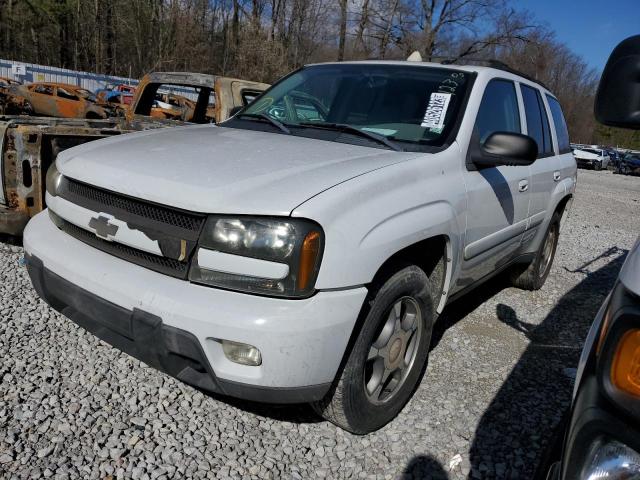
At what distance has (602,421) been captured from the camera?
122 centimetres

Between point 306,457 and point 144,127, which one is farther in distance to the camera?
point 144,127

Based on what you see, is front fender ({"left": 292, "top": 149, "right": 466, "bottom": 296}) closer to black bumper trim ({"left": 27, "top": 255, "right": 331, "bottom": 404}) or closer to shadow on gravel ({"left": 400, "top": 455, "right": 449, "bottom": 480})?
black bumper trim ({"left": 27, "top": 255, "right": 331, "bottom": 404})

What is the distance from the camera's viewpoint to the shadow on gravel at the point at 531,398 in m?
2.52

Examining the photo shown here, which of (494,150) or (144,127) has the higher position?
(494,150)

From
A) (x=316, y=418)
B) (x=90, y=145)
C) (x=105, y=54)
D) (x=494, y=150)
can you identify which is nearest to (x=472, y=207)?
(x=494, y=150)

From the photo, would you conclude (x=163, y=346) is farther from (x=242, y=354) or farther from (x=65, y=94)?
(x=65, y=94)

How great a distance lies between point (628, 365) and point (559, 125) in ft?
14.0

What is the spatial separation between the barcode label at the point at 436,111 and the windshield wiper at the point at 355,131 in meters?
0.30

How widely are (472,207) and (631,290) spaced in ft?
5.28

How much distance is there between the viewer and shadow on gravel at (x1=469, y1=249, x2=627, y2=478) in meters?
2.52

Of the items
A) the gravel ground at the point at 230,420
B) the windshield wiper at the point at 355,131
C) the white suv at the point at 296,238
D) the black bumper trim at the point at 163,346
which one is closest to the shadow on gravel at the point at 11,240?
the gravel ground at the point at 230,420

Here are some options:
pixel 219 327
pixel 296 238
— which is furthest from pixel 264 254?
A: pixel 219 327

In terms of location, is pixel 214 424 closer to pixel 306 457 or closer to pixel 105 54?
pixel 306 457

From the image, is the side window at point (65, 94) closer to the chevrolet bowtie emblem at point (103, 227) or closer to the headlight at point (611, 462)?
the chevrolet bowtie emblem at point (103, 227)
